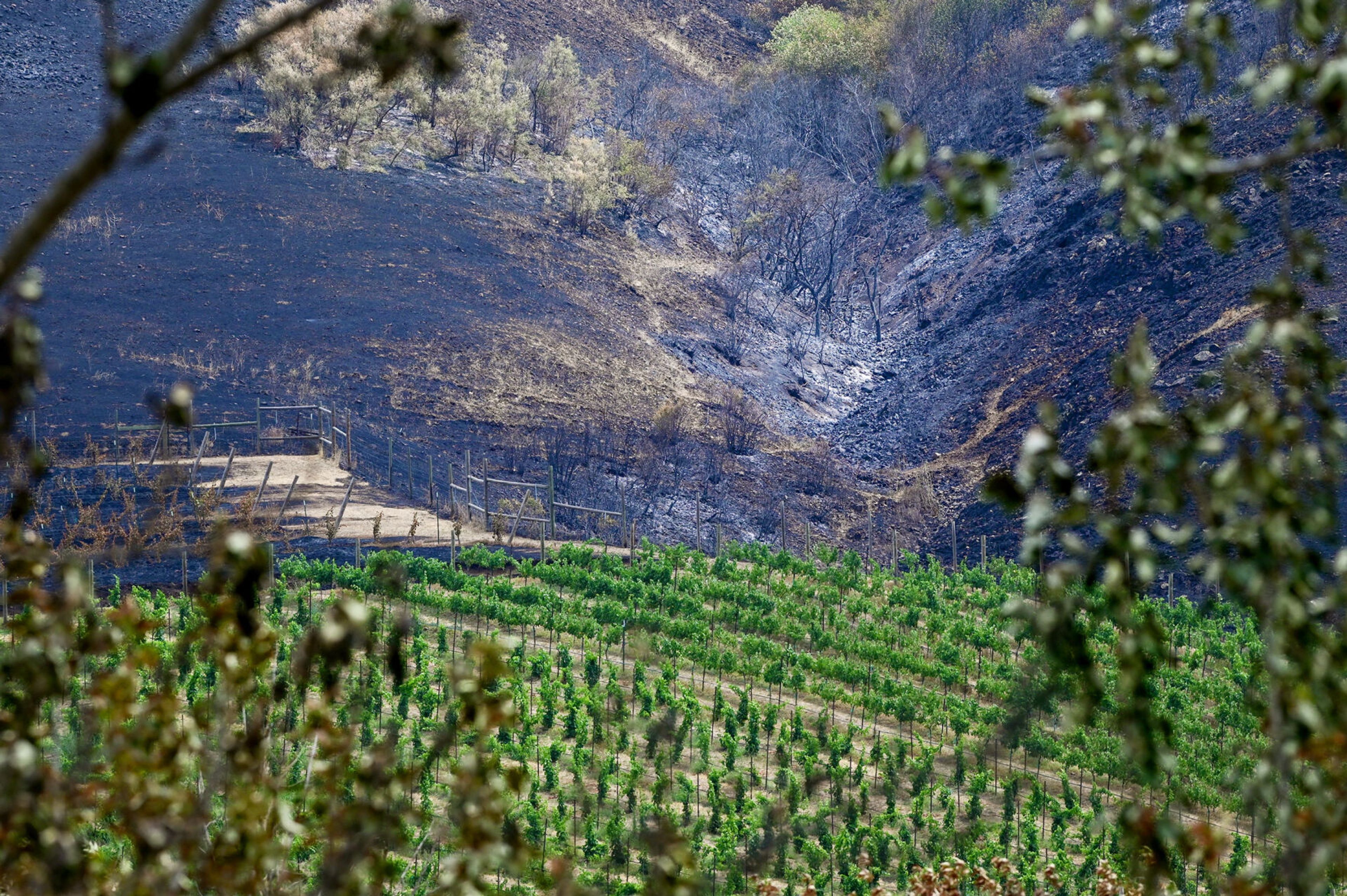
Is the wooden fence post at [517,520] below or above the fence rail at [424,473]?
below

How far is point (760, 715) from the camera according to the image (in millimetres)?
15336

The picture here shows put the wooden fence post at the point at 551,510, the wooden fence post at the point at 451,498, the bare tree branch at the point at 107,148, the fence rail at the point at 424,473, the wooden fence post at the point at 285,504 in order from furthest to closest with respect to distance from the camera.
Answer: the fence rail at the point at 424,473 → the wooden fence post at the point at 451,498 → the wooden fence post at the point at 551,510 → the wooden fence post at the point at 285,504 → the bare tree branch at the point at 107,148

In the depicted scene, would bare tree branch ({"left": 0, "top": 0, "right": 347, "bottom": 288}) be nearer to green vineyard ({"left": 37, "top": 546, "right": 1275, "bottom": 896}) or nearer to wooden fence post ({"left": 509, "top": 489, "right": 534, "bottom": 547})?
green vineyard ({"left": 37, "top": 546, "right": 1275, "bottom": 896})

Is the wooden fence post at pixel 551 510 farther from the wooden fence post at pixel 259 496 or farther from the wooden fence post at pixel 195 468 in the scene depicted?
the wooden fence post at pixel 195 468

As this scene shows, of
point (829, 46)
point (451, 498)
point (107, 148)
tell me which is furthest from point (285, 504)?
point (829, 46)

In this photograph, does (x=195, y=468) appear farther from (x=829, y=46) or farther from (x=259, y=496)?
(x=829, y=46)

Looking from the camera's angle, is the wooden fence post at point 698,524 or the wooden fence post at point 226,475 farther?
the wooden fence post at point 698,524

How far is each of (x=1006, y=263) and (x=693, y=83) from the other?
2110 centimetres

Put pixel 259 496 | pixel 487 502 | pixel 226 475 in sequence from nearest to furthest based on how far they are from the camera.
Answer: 1. pixel 226 475
2. pixel 259 496
3. pixel 487 502

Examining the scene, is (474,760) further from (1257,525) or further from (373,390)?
(373,390)

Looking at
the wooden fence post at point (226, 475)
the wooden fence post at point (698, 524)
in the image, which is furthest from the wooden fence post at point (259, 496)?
the wooden fence post at point (698, 524)

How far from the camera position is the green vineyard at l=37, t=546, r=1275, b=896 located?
11.7 m

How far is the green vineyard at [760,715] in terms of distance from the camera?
11688 mm

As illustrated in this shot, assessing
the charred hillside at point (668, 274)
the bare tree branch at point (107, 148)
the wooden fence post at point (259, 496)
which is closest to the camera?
the bare tree branch at point (107, 148)
